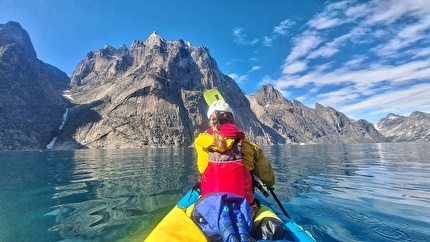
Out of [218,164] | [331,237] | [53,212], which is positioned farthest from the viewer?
[53,212]

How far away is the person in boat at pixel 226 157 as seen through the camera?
4375 mm

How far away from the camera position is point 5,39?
18038 centimetres

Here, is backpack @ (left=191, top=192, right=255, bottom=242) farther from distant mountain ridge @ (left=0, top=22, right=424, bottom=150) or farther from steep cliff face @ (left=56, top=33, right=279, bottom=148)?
distant mountain ridge @ (left=0, top=22, right=424, bottom=150)

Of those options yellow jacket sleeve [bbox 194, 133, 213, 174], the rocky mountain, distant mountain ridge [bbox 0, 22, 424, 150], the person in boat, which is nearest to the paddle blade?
the person in boat

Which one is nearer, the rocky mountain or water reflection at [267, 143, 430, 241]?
water reflection at [267, 143, 430, 241]

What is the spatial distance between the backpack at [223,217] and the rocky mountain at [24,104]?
150630mm

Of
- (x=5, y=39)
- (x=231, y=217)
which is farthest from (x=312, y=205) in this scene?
(x=5, y=39)

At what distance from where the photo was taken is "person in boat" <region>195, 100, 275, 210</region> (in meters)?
4.38

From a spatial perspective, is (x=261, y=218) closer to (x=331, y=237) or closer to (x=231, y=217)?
(x=231, y=217)

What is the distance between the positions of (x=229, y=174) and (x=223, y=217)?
3.16ft

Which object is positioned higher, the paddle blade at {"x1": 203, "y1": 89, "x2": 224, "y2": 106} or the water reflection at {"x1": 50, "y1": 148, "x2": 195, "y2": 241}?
the paddle blade at {"x1": 203, "y1": 89, "x2": 224, "y2": 106}

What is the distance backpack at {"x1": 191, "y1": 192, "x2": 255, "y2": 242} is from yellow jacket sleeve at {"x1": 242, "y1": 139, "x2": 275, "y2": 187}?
1.07 metres

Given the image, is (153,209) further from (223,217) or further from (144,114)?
(144,114)

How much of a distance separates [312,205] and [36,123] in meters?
168
